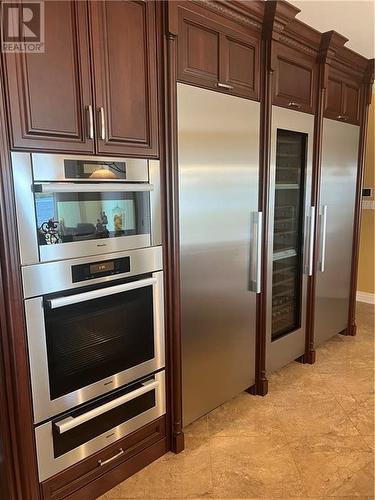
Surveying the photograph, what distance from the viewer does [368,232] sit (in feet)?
14.9

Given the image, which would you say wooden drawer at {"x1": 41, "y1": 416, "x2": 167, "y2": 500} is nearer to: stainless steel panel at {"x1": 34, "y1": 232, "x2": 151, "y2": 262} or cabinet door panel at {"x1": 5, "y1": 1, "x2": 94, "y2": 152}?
stainless steel panel at {"x1": 34, "y1": 232, "x2": 151, "y2": 262}

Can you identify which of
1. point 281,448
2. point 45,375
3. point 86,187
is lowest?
point 281,448

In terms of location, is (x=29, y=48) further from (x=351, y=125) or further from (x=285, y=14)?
(x=351, y=125)

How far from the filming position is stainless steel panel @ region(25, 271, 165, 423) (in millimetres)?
1433

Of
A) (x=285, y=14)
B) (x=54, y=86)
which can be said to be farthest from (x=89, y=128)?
(x=285, y=14)

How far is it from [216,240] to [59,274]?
0.96 meters

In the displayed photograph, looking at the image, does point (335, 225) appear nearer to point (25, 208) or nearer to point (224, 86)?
point (224, 86)

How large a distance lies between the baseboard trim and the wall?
26 mm

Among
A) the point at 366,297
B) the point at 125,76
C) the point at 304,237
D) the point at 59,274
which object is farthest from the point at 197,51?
the point at 366,297

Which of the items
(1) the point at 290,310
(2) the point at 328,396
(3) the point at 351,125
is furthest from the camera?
(3) the point at 351,125

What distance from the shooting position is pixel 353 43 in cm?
313

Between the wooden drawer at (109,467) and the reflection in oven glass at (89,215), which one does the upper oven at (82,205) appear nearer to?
the reflection in oven glass at (89,215)

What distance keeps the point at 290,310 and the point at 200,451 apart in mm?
1366

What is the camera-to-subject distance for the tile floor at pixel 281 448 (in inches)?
71.2
